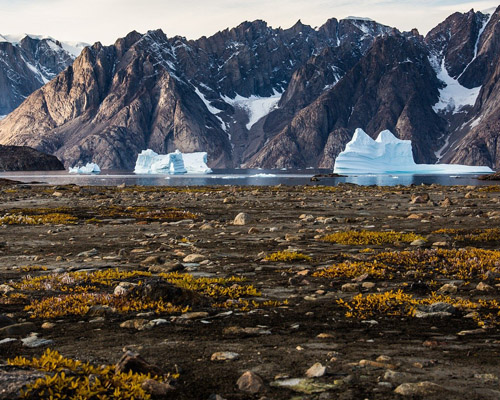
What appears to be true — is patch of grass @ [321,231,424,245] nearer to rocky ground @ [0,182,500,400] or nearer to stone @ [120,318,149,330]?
rocky ground @ [0,182,500,400]

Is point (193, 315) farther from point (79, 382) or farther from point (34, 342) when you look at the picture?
point (79, 382)

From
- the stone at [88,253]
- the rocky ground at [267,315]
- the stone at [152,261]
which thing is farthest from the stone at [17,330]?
the stone at [88,253]

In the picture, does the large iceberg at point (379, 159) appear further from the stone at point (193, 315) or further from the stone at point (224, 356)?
the stone at point (224, 356)

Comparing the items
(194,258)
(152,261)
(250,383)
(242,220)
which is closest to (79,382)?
(250,383)

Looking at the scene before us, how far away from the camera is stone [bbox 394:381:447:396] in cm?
481

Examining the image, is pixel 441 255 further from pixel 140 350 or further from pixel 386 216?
pixel 386 216

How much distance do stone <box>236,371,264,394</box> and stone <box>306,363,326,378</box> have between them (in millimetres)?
540

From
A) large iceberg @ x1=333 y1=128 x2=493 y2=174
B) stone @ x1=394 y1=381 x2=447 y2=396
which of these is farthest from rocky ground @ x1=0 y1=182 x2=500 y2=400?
large iceberg @ x1=333 y1=128 x2=493 y2=174

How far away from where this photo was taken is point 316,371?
5320 millimetres

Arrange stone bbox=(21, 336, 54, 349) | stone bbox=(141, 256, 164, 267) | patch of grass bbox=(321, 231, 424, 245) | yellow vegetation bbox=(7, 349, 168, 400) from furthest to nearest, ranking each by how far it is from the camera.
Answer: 1. patch of grass bbox=(321, 231, 424, 245)
2. stone bbox=(141, 256, 164, 267)
3. stone bbox=(21, 336, 54, 349)
4. yellow vegetation bbox=(7, 349, 168, 400)

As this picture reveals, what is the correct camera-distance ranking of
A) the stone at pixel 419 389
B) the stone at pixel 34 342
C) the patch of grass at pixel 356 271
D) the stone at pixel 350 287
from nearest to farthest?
1. the stone at pixel 419 389
2. the stone at pixel 34 342
3. the stone at pixel 350 287
4. the patch of grass at pixel 356 271

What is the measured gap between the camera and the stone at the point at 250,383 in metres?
4.94

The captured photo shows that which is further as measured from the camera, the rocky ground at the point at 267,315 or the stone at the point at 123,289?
the stone at the point at 123,289

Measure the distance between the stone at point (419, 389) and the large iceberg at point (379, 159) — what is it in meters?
159
